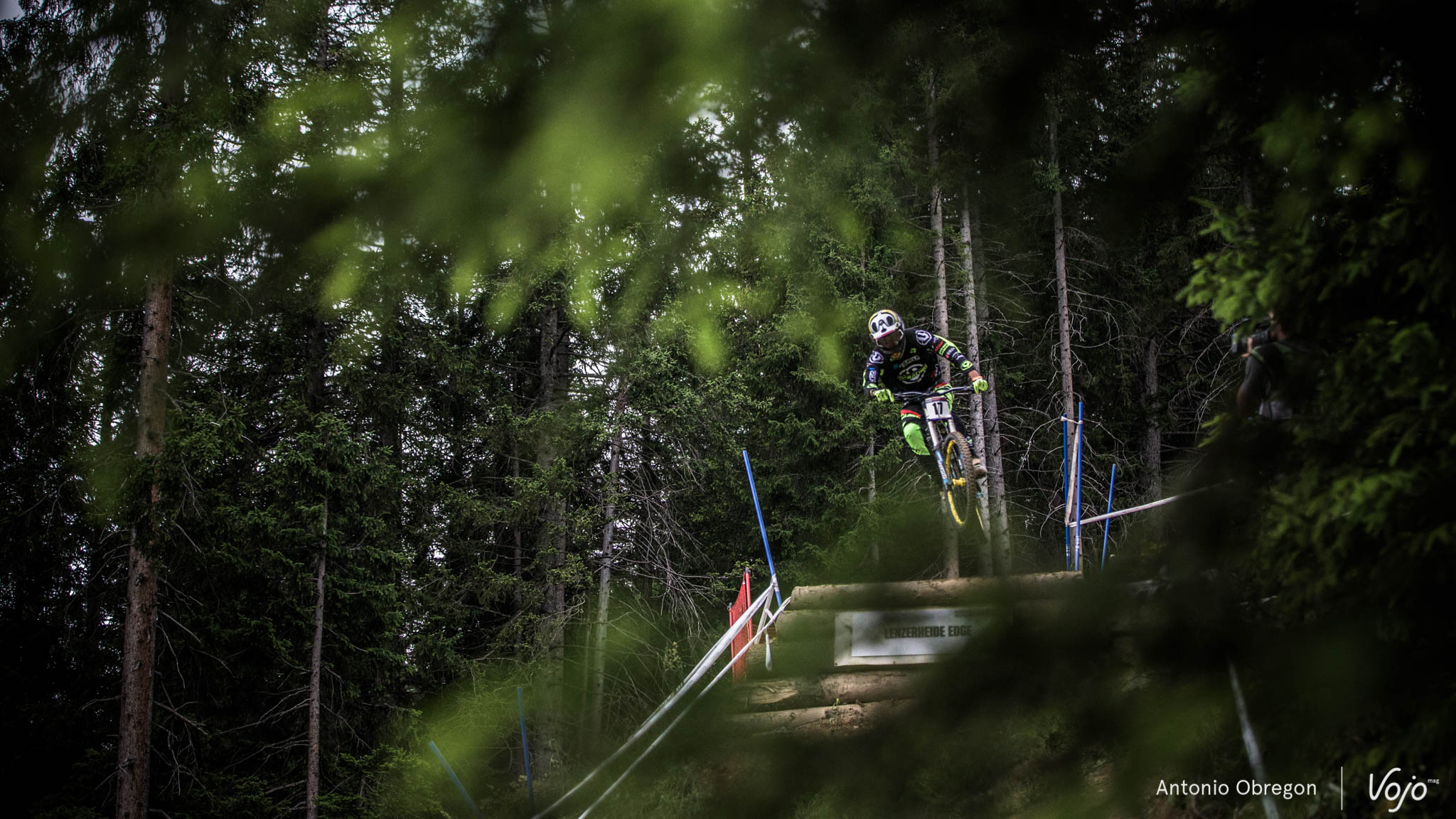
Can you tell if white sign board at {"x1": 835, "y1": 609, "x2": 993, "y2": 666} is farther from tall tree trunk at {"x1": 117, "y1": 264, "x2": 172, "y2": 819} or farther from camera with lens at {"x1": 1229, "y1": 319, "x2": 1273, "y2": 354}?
tall tree trunk at {"x1": 117, "y1": 264, "x2": 172, "y2": 819}

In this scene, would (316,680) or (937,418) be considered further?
(316,680)

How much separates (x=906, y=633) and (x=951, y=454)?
7.83 meters

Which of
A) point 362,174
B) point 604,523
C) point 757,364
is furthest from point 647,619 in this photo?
point 362,174

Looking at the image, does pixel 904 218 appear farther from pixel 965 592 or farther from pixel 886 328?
pixel 886 328

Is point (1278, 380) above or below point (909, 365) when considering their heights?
below

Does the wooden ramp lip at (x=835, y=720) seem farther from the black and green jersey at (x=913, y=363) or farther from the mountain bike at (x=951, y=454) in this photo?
the mountain bike at (x=951, y=454)

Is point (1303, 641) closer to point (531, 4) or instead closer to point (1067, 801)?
point (1067, 801)

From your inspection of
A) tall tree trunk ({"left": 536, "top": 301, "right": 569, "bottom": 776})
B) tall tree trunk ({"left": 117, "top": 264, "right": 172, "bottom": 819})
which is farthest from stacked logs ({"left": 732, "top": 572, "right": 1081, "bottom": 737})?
tall tree trunk ({"left": 536, "top": 301, "right": 569, "bottom": 776})

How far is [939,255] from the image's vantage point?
1156cm

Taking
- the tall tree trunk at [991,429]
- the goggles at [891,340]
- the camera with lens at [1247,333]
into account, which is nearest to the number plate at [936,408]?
the goggles at [891,340]

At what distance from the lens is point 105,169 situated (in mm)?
1304

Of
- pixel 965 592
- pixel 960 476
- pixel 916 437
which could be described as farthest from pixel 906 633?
pixel 960 476

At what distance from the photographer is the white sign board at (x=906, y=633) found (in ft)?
3.70

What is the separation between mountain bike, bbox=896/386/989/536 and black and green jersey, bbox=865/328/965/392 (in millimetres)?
104
